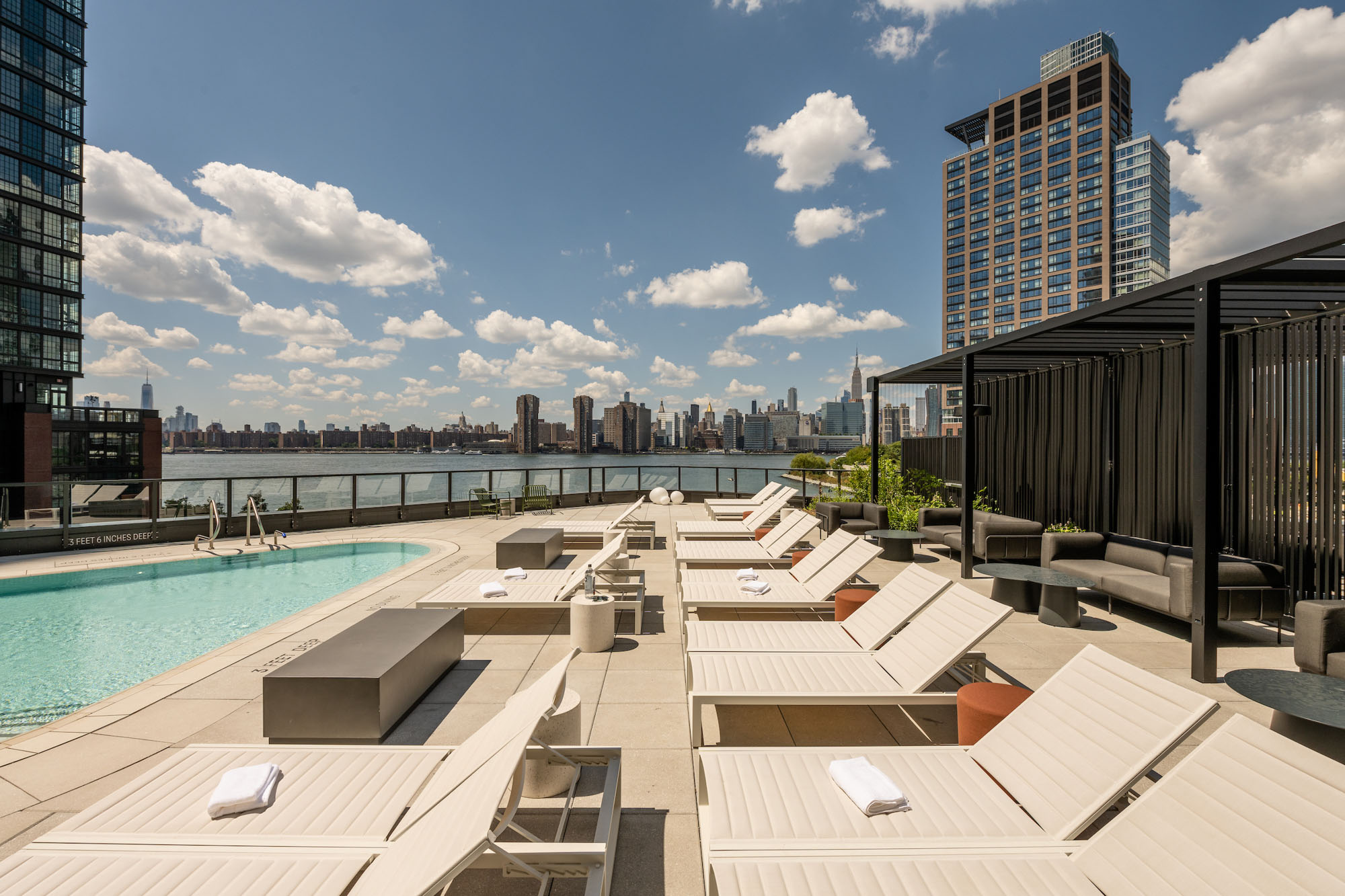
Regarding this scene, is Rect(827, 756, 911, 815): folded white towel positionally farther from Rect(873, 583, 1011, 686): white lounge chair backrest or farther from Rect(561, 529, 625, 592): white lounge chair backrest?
Rect(561, 529, 625, 592): white lounge chair backrest

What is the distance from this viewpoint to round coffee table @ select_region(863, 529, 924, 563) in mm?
8258

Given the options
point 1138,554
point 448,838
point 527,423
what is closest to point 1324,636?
point 1138,554

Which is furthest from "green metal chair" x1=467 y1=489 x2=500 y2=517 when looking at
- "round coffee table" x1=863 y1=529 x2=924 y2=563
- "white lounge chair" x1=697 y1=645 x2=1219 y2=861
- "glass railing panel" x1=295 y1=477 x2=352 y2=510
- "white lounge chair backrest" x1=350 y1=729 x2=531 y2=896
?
"white lounge chair backrest" x1=350 y1=729 x2=531 y2=896

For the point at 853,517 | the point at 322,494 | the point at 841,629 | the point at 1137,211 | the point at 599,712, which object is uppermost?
the point at 1137,211

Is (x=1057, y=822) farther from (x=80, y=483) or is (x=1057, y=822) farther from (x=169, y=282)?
(x=169, y=282)

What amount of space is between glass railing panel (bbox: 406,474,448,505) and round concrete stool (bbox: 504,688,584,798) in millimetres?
11062

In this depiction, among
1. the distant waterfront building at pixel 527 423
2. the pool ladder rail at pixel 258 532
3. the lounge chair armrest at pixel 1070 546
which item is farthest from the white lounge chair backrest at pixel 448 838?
the distant waterfront building at pixel 527 423

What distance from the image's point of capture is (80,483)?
9.39 meters

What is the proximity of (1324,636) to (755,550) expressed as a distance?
16.1ft

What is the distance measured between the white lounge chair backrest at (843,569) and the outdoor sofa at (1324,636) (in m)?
2.76

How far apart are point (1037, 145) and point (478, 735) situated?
3756 inches

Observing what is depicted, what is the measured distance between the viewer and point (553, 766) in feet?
8.43

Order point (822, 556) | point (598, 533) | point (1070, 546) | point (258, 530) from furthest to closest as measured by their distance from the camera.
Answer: point (258, 530)
point (598, 533)
point (1070, 546)
point (822, 556)

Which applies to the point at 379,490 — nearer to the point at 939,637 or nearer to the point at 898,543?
the point at 898,543
